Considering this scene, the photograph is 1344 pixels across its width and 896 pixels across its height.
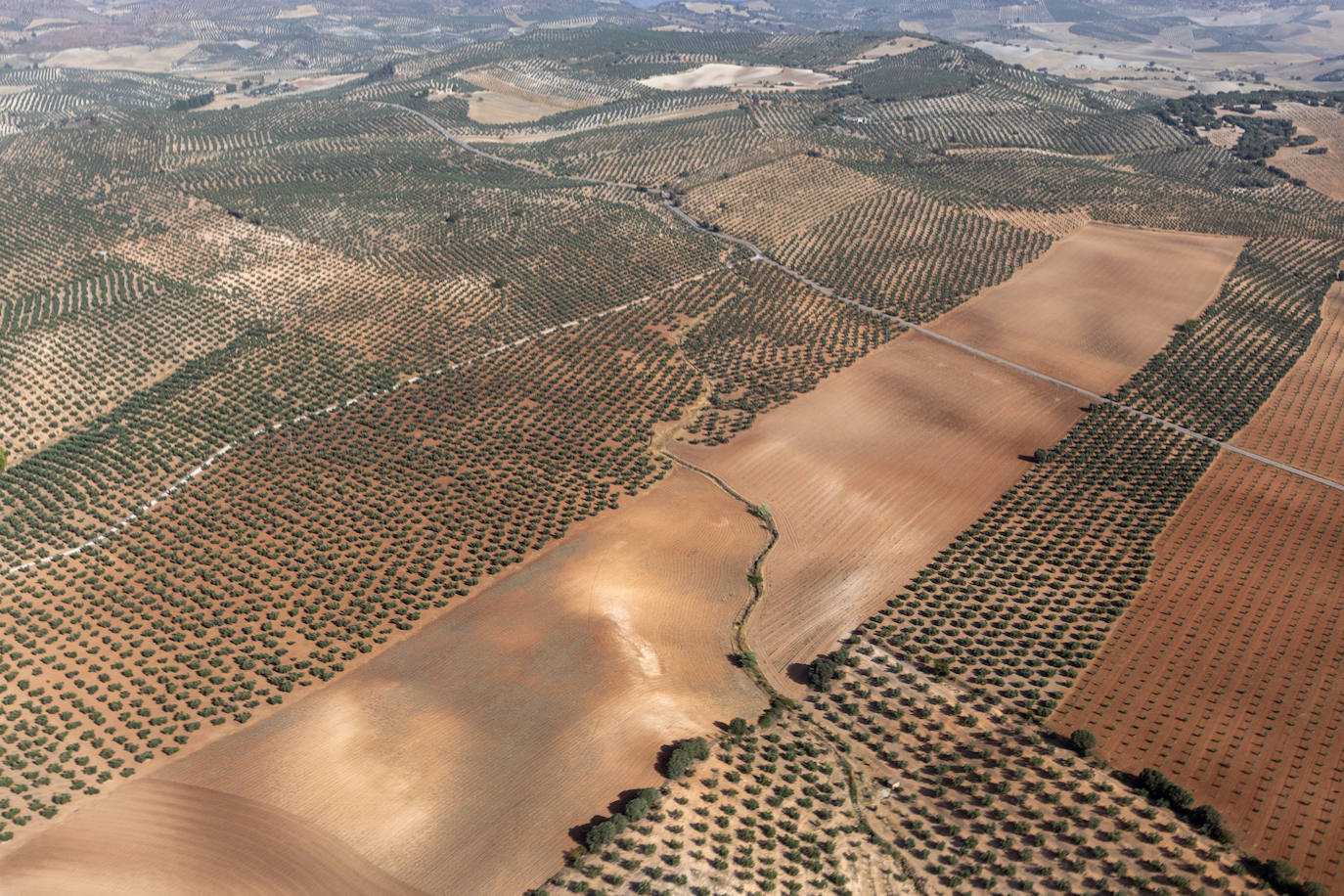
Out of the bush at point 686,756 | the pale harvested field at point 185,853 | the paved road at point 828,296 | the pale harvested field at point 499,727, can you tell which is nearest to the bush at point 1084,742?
the pale harvested field at point 499,727

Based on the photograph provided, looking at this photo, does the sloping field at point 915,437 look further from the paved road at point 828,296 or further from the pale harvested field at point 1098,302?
the paved road at point 828,296

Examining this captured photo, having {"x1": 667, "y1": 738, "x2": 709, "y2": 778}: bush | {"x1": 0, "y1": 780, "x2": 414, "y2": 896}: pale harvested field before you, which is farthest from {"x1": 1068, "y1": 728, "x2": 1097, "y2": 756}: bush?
{"x1": 0, "y1": 780, "x2": 414, "y2": 896}: pale harvested field

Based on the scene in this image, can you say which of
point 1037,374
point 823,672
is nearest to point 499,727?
point 823,672

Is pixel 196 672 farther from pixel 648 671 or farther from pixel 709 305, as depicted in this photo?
pixel 709 305

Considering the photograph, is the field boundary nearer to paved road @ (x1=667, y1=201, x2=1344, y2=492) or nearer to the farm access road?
the farm access road

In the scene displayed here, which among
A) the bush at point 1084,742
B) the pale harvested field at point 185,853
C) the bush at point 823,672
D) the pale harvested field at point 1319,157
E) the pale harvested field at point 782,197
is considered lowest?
the pale harvested field at point 185,853

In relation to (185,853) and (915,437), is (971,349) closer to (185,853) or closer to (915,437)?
(915,437)
